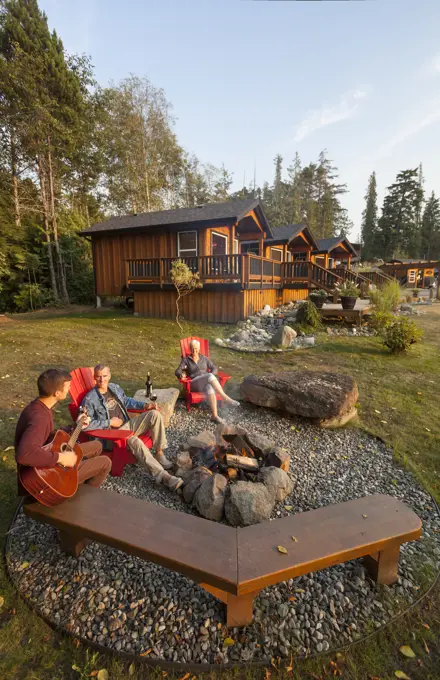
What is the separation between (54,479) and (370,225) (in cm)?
6253

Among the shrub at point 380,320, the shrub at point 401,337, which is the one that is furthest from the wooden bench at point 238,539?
the shrub at point 380,320

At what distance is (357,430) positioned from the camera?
389 centimetres

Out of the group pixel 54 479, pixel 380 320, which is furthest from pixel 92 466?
pixel 380 320

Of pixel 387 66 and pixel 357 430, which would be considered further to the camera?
pixel 357 430

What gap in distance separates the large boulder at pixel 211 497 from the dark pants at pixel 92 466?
0.74 metres

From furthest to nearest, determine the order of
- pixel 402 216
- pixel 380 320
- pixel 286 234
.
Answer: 1. pixel 402 216
2. pixel 286 234
3. pixel 380 320

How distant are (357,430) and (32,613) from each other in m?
3.48

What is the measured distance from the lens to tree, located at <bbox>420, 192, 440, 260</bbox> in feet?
165

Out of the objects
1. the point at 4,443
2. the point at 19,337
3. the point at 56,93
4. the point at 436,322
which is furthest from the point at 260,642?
the point at 56,93

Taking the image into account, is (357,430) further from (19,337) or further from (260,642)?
(19,337)

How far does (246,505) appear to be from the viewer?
7.79 feet

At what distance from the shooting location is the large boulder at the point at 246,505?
7.71 ft

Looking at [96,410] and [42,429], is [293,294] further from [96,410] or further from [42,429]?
[42,429]

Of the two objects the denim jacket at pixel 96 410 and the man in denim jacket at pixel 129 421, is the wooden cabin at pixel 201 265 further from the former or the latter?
the denim jacket at pixel 96 410
